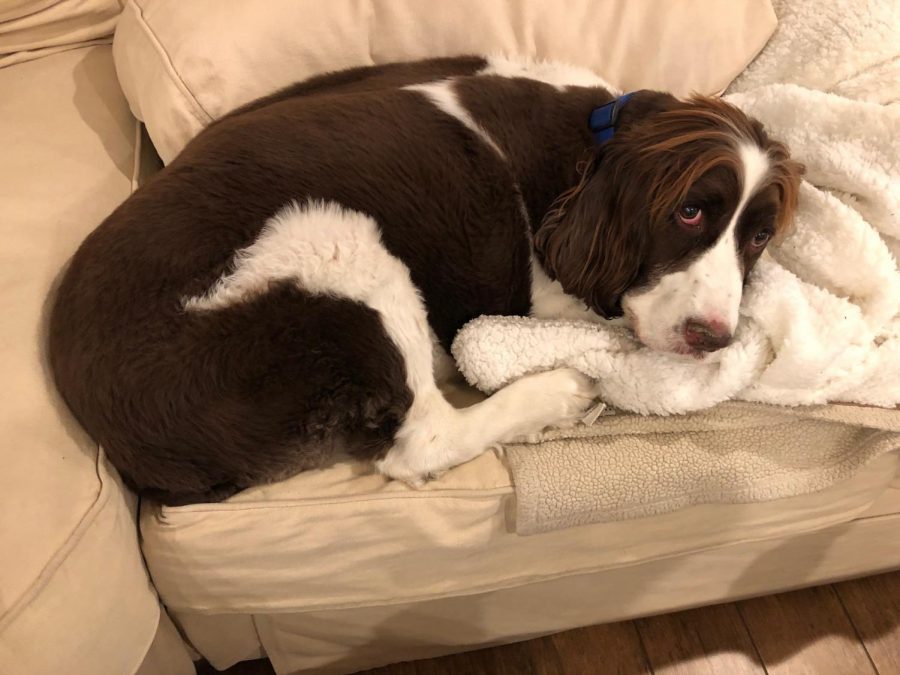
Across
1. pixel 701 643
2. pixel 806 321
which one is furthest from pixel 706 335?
pixel 701 643

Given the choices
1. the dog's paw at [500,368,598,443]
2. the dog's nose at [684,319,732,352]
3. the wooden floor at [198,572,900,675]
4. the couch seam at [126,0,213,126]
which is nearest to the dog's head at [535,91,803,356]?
the dog's nose at [684,319,732,352]

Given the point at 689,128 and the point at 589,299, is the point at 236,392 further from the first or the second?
the point at 689,128

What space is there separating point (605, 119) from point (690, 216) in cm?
27

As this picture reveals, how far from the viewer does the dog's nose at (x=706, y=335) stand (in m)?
1.27

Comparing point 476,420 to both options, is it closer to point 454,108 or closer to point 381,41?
point 454,108

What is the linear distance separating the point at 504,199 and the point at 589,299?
0.26m

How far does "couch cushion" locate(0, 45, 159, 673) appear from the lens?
3.40ft

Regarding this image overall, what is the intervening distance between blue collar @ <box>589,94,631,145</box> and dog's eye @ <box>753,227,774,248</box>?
0.33 metres

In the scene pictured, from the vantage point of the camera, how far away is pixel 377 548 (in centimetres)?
129

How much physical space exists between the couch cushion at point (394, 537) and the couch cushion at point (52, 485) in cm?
10

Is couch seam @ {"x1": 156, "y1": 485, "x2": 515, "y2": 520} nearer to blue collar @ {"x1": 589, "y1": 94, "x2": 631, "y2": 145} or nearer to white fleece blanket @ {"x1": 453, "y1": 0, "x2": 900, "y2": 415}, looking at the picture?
white fleece blanket @ {"x1": 453, "y1": 0, "x2": 900, "y2": 415}

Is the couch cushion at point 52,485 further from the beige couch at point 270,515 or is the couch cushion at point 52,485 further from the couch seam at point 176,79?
the couch seam at point 176,79

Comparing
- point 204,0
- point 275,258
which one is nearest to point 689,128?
point 275,258

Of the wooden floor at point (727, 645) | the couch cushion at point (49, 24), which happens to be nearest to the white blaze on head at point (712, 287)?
the wooden floor at point (727, 645)
